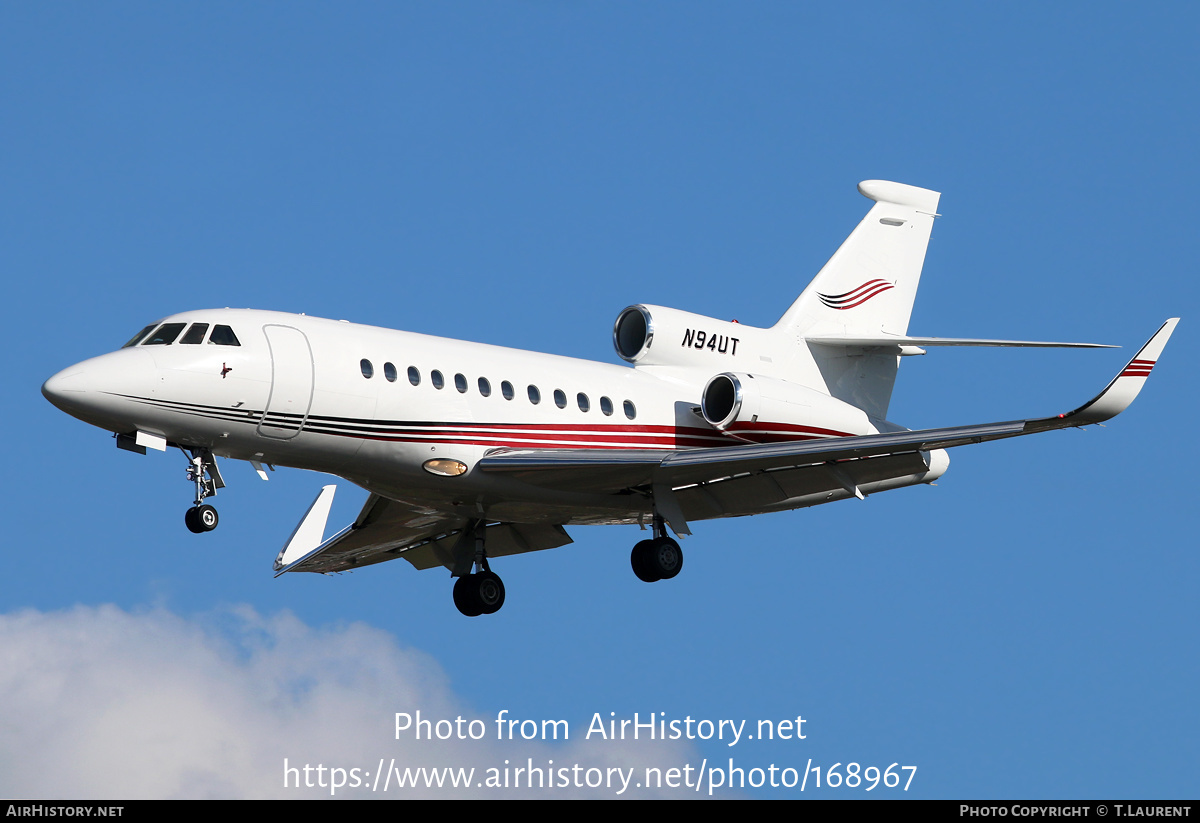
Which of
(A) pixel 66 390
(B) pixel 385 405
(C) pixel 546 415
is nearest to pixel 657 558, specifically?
(C) pixel 546 415

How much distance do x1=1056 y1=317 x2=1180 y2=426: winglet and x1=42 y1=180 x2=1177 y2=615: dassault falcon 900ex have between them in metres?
0.03

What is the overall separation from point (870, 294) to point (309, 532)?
10.5 metres

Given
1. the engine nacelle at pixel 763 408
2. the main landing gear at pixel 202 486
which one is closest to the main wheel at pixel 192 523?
the main landing gear at pixel 202 486

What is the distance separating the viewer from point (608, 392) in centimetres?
2316

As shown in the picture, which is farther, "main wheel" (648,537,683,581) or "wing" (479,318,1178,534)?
"main wheel" (648,537,683,581)

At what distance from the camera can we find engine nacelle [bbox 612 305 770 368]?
24.3 metres

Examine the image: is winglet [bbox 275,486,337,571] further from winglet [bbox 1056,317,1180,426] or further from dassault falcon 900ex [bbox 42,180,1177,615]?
winglet [bbox 1056,317,1180,426]

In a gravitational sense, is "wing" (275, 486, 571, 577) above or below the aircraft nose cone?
below

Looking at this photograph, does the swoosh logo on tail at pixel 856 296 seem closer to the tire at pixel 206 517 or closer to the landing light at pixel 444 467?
the landing light at pixel 444 467

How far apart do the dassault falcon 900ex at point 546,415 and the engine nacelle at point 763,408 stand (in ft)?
0.11

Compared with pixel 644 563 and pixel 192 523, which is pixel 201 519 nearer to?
pixel 192 523

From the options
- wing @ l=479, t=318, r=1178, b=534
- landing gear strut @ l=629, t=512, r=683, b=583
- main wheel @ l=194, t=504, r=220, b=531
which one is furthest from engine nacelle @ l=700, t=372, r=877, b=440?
main wheel @ l=194, t=504, r=220, b=531
